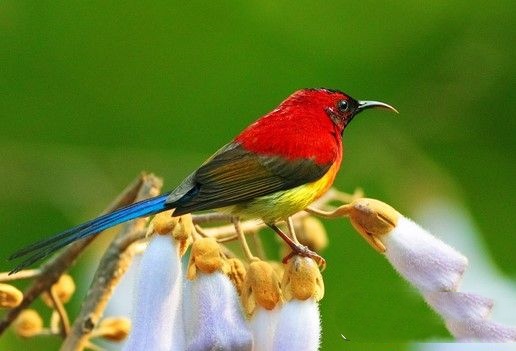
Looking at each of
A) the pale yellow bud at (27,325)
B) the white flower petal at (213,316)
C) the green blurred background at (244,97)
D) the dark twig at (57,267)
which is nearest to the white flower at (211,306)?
the white flower petal at (213,316)

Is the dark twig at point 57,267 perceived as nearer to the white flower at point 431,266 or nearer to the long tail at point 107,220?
the long tail at point 107,220

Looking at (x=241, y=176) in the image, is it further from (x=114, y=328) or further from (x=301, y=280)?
(x=114, y=328)

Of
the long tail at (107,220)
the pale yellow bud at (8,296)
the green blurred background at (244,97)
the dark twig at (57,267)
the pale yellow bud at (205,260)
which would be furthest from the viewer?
the green blurred background at (244,97)

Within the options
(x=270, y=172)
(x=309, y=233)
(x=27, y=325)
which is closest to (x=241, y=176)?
(x=270, y=172)

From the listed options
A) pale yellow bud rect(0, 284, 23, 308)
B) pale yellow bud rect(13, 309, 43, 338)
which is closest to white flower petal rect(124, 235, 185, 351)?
pale yellow bud rect(0, 284, 23, 308)

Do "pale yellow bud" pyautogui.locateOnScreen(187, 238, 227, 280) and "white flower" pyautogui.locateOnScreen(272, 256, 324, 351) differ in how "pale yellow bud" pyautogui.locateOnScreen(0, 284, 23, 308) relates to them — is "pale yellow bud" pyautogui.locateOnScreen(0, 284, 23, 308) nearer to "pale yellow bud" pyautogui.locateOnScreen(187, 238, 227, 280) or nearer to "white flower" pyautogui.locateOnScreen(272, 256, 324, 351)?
"pale yellow bud" pyautogui.locateOnScreen(187, 238, 227, 280)
